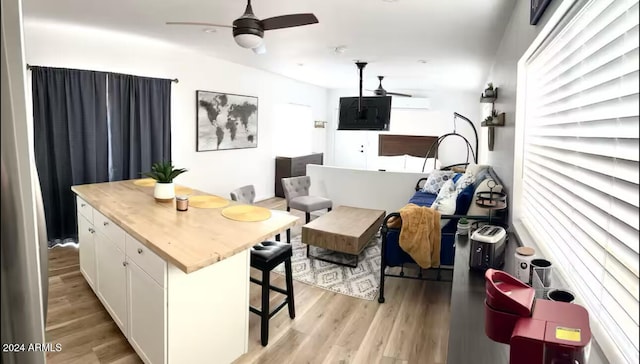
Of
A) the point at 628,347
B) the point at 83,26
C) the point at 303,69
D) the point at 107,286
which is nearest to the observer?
the point at 628,347

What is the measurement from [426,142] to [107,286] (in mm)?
7350

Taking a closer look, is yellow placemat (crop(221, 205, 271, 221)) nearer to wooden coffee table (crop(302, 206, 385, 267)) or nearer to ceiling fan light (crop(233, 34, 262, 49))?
ceiling fan light (crop(233, 34, 262, 49))

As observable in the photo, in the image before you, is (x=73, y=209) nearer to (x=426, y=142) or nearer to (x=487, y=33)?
(x=487, y=33)

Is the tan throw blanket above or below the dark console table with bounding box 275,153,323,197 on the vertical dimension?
below

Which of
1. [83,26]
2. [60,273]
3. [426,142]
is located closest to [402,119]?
[426,142]

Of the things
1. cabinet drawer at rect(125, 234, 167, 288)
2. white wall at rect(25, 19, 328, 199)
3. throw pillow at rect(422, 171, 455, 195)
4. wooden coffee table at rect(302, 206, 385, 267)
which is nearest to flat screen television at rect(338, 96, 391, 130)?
throw pillow at rect(422, 171, 455, 195)

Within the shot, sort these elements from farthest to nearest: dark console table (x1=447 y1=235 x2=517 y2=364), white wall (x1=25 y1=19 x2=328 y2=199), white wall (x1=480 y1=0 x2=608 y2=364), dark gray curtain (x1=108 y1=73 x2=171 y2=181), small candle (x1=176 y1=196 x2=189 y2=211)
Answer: dark gray curtain (x1=108 y1=73 x2=171 y2=181) → white wall (x1=25 y1=19 x2=328 y2=199) → small candle (x1=176 y1=196 x2=189 y2=211) → white wall (x1=480 y1=0 x2=608 y2=364) → dark console table (x1=447 y1=235 x2=517 y2=364)

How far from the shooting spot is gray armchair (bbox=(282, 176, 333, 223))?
4.86 m

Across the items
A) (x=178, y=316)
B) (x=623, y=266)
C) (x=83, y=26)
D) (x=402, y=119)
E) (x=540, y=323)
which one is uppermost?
(x=83, y=26)

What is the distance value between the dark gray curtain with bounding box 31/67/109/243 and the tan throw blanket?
11.3ft

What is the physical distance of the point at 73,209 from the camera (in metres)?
4.01

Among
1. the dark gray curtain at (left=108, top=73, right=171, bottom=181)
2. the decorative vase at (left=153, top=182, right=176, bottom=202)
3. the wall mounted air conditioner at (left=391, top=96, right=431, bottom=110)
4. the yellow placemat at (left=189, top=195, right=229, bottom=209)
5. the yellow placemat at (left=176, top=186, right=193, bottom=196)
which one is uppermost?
the wall mounted air conditioner at (left=391, top=96, right=431, bottom=110)

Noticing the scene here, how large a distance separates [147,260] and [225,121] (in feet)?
13.8

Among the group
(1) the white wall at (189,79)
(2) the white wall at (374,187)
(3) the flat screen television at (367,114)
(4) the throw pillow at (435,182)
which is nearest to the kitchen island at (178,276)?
(1) the white wall at (189,79)
